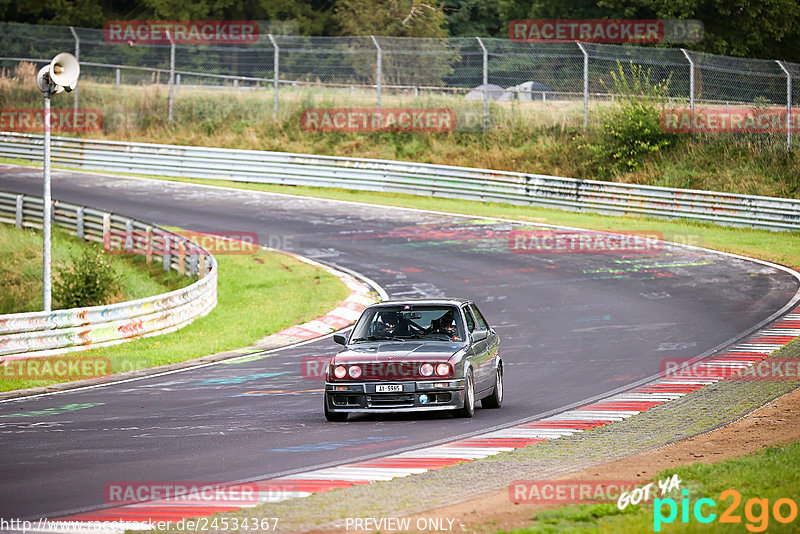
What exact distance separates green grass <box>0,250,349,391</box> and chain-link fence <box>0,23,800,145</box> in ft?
43.5

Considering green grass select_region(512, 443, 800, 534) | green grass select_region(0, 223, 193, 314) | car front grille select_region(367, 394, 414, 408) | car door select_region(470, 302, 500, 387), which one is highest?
green grass select_region(512, 443, 800, 534)

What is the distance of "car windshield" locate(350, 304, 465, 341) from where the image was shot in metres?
13.1

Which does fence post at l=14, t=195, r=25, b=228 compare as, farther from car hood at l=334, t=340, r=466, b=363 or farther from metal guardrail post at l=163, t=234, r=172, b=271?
car hood at l=334, t=340, r=466, b=363

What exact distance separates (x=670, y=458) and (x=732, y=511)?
8.41ft

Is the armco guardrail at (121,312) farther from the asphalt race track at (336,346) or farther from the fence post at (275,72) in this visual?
the fence post at (275,72)

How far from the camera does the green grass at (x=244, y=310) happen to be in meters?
18.5

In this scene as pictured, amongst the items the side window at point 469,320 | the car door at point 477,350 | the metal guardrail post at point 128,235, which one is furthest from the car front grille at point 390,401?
the metal guardrail post at point 128,235

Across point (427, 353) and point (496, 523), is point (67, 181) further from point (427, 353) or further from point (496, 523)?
point (496, 523)

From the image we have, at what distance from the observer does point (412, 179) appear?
126ft

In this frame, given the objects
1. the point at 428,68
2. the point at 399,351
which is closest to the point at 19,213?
the point at 428,68

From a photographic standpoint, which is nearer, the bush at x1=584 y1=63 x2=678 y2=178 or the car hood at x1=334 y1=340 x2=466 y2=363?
the car hood at x1=334 y1=340 x2=466 y2=363

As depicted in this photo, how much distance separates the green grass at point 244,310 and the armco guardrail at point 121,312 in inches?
9.9

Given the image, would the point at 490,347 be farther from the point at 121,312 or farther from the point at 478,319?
the point at 121,312

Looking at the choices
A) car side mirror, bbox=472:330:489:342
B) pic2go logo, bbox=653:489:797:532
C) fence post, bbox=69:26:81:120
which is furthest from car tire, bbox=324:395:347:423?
fence post, bbox=69:26:81:120
